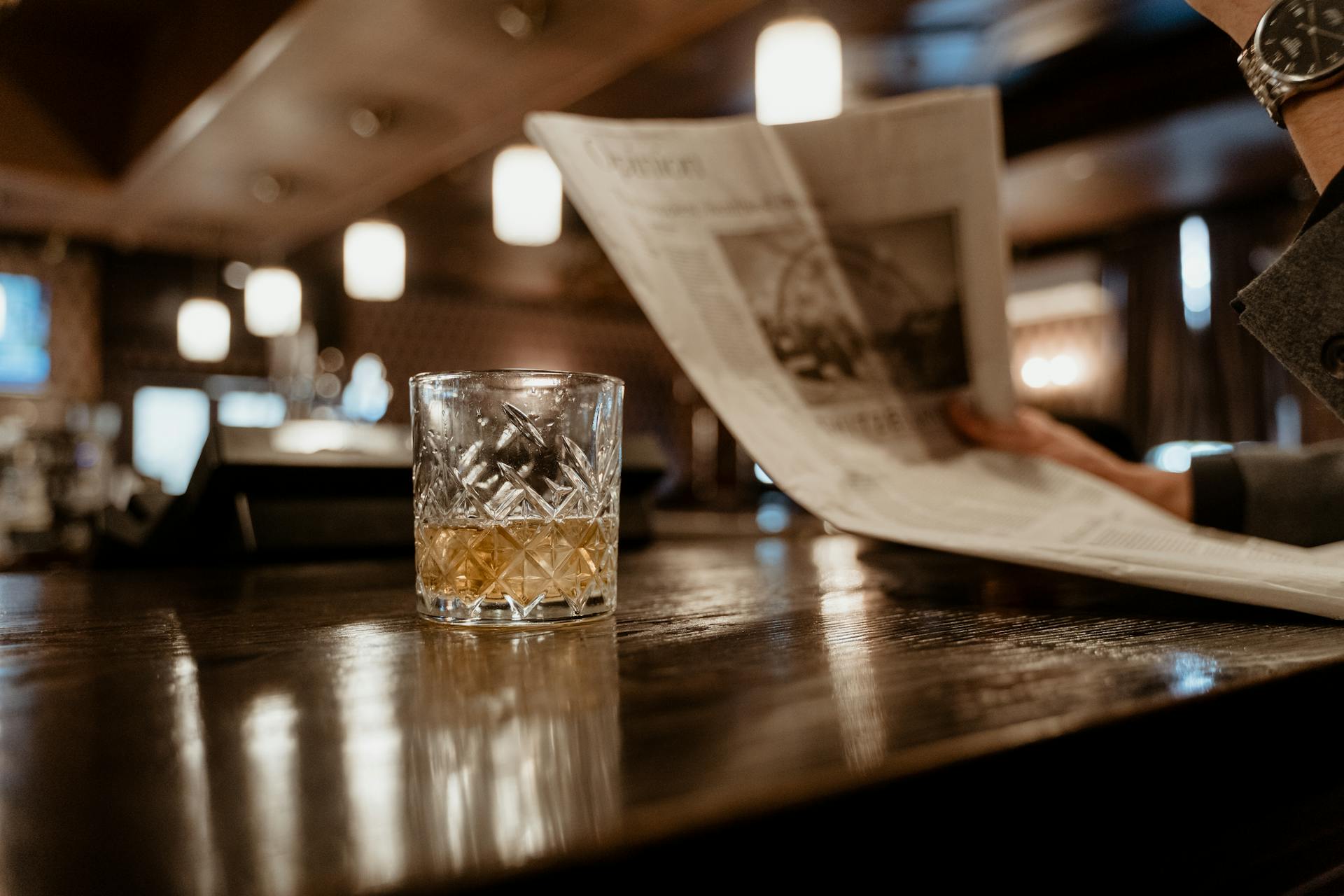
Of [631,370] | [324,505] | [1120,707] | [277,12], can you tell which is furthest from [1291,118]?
[631,370]

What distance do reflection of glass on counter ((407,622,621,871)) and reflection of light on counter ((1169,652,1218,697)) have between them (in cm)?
14

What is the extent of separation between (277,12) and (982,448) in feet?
8.20

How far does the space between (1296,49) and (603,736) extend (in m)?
0.40

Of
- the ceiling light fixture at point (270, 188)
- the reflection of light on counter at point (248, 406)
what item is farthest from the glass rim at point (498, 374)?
the reflection of light on counter at point (248, 406)

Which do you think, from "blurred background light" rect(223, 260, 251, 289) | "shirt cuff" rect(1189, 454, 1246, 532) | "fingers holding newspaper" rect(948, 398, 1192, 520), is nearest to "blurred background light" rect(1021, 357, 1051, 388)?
"blurred background light" rect(223, 260, 251, 289)

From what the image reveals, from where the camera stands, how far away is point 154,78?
329 centimetres

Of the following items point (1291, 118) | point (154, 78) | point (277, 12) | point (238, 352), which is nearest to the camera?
point (1291, 118)

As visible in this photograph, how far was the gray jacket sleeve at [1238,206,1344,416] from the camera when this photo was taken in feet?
1.17

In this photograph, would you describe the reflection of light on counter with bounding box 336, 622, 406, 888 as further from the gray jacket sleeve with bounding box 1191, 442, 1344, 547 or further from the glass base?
the gray jacket sleeve with bounding box 1191, 442, 1344, 547

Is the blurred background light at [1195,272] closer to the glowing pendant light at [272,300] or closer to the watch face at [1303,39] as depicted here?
the glowing pendant light at [272,300]

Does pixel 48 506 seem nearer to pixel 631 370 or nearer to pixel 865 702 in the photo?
pixel 865 702

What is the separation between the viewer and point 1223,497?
0.67m

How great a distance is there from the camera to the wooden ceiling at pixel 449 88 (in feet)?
8.37

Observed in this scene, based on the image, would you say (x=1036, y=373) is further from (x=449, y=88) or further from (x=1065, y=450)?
(x=1065, y=450)
